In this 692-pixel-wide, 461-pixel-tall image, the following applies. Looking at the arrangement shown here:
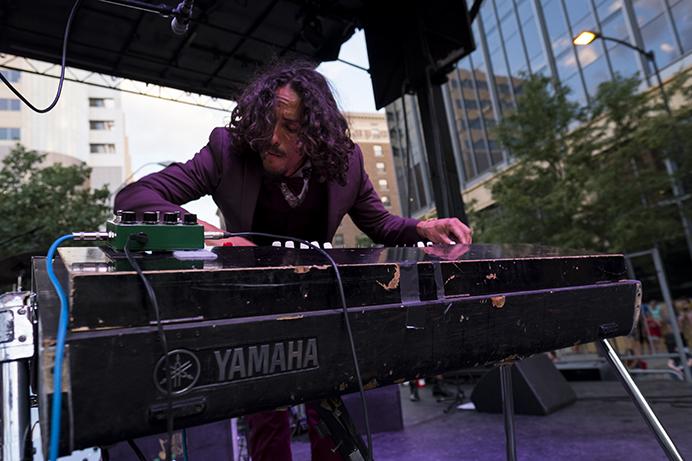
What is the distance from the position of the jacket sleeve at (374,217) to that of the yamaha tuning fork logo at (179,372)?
1.18 metres

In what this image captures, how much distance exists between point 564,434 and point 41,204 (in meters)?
13.2

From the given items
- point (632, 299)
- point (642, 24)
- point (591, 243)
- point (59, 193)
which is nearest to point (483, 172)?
point (642, 24)

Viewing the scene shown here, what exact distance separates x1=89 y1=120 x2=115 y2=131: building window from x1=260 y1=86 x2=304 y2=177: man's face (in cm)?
4645

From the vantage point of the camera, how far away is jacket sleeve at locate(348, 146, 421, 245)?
1686mm

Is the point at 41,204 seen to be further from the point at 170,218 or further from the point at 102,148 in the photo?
the point at 102,148

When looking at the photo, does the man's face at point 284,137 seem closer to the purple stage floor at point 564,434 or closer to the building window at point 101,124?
the purple stage floor at point 564,434

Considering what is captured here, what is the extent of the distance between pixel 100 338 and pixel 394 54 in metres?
4.01

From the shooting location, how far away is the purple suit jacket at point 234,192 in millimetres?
1105

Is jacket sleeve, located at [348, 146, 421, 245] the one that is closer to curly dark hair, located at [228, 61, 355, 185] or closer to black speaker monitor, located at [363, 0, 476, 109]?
curly dark hair, located at [228, 61, 355, 185]

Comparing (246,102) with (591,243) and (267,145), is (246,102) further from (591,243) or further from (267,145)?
(591,243)

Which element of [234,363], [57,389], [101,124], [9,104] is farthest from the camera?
[101,124]

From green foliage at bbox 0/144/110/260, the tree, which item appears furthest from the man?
green foliage at bbox 0/144/110/260

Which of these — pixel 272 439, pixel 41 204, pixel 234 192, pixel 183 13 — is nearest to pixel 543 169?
pixel 183 13

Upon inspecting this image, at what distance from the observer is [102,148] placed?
41000 mm
